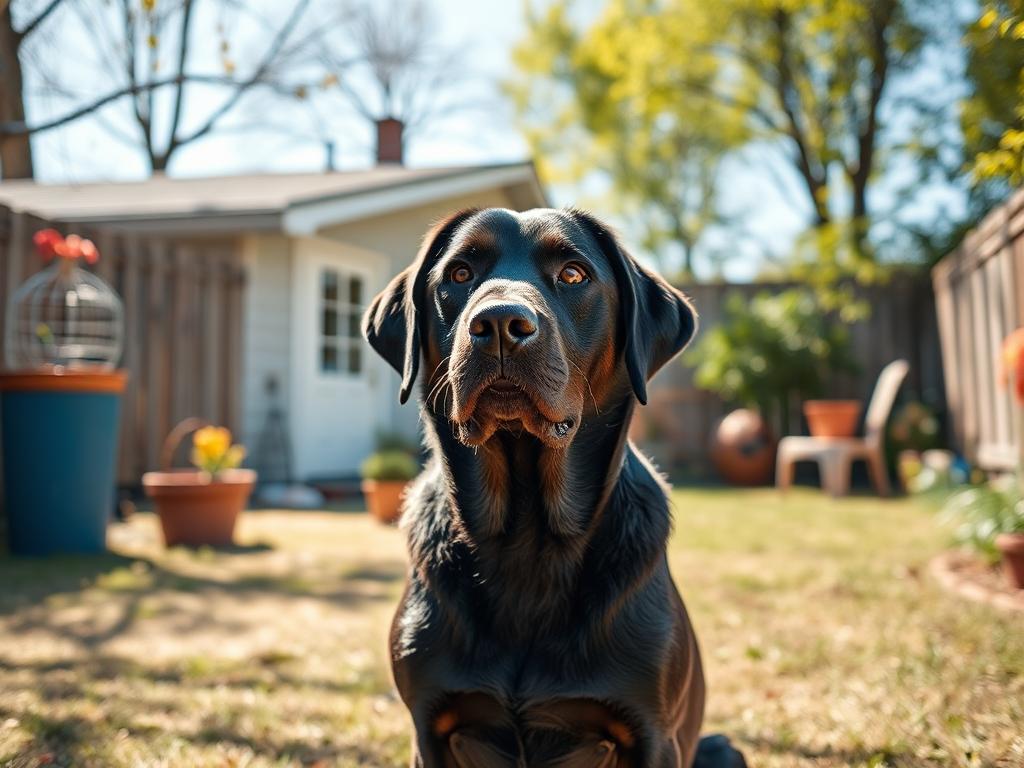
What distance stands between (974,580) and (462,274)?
3.39 m

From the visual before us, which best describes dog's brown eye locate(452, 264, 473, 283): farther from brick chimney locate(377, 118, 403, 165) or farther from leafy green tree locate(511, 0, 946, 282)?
brick chimney locate(377, 118, 403, 165)

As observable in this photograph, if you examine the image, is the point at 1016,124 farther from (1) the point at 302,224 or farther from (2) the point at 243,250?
(2) the point at 243,250

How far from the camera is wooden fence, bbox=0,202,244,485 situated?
7637 mm

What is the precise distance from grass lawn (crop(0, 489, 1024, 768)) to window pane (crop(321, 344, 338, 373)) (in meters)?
5.23

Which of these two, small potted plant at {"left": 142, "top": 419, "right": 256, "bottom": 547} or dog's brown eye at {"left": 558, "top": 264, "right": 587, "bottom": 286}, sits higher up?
dog's brown eye at {"left": 558, "top": 264, "right": 587, "bottom": 286}

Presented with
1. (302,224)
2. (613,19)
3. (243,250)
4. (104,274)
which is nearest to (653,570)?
(104,274)

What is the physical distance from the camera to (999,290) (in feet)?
19.0

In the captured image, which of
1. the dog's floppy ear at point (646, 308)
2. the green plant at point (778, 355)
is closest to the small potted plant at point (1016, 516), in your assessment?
the dog's floppy ear at point (646, 308)

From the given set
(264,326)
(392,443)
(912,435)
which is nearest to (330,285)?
(264,326)

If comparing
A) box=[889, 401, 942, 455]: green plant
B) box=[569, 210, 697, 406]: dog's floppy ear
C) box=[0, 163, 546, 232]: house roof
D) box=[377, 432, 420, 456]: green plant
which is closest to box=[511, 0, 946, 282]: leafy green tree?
box=[889, 401, 942, 455]: green plant

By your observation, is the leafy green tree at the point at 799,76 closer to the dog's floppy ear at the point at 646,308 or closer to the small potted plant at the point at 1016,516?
the small potted plant at the point at 1016,516

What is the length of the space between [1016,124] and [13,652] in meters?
4.31

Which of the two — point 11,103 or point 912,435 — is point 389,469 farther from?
point 912,435

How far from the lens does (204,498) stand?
5586 mm
